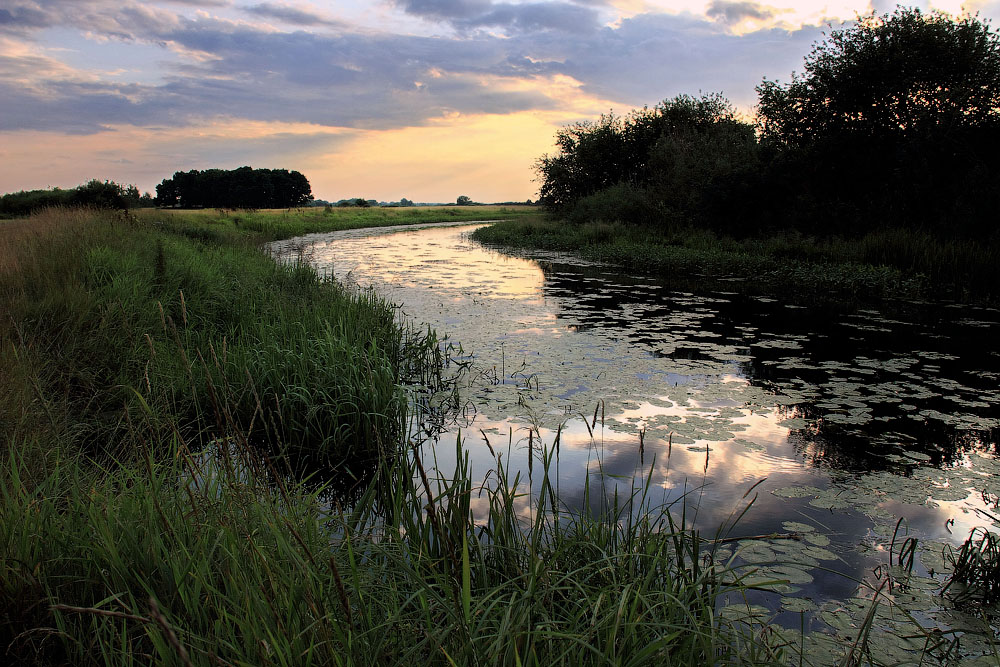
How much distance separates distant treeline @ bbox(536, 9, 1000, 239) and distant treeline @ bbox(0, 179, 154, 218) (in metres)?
17.6

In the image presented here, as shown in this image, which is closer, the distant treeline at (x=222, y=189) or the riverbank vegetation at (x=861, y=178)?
the riverbank vegetation at (x=861, y=178)

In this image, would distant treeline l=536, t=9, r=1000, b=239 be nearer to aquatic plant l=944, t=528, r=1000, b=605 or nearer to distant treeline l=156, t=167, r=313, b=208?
aquatic plant l=944, t=528, r=1000, b=605

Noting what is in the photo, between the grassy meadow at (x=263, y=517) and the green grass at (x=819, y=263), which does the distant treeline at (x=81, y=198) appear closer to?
the grassy meadow at (x=263, y=517)

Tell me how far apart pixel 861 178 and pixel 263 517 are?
1817cm

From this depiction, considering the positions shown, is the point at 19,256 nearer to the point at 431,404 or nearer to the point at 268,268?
the point at 268,268

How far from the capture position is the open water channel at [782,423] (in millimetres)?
3016

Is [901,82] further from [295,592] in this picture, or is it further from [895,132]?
[295,592]

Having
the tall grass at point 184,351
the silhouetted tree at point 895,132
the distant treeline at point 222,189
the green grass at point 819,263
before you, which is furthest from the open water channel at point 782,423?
the distant treeline at point 222,189

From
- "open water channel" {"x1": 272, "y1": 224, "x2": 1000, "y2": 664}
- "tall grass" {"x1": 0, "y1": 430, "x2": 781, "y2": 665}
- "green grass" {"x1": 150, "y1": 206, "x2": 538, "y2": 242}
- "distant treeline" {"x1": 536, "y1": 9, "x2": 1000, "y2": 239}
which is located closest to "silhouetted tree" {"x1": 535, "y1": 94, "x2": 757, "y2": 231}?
"distant treeline" {"x1": 536, "y1": 9, "x2": 1000, "y2": 239}

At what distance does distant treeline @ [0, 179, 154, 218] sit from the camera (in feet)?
53.0

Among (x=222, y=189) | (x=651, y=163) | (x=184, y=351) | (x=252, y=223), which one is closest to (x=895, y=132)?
(x=651, y=163)

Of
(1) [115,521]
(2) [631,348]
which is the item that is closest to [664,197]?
(2) [631,348]

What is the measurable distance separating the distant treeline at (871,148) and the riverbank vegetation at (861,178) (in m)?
0.03

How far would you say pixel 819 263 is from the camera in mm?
14141
